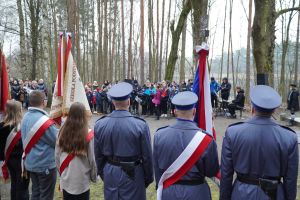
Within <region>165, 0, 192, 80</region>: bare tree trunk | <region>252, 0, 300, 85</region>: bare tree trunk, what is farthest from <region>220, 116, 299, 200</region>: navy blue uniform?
<region>165, 0, 192, 80</region>: bare tree trunk

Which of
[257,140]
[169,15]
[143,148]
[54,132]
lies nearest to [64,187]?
[54,132]

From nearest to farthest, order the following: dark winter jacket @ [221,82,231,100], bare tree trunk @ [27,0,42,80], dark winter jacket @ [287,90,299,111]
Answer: dark winter jacket @ [287,90,299,111] → dark winter jacket @ [221,82,231,100] → bare tree trunk @ [27,0,42,80]

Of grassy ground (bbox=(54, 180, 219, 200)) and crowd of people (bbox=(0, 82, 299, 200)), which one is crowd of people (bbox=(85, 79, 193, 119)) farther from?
crowd of people (bbox=(0, 82, 299, 200))

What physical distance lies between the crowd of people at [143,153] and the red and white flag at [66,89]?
78cm

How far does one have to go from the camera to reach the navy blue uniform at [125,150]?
4207 mm

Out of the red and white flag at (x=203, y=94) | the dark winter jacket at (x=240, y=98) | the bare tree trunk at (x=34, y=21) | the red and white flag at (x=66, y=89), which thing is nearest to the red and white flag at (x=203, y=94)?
the red and white flag at (x=203, y=94)

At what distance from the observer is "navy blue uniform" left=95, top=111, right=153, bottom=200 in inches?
166

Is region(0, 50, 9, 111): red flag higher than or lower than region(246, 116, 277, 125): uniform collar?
higher

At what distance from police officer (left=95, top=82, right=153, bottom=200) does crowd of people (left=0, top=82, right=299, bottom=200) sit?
0.01m

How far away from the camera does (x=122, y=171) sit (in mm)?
4234

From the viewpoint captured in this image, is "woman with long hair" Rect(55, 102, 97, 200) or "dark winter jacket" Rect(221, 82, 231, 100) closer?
"woman with long hair" Rect(55, 102, 97, 200)

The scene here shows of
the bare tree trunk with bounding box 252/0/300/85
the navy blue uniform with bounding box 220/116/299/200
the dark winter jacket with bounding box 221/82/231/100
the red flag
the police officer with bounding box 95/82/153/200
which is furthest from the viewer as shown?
the dark winter jacket with bounding box 221/82/231/100

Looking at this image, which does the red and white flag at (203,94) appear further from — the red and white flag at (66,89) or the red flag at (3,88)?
the red flag at (3,88)

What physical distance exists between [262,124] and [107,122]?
6.04 feet
